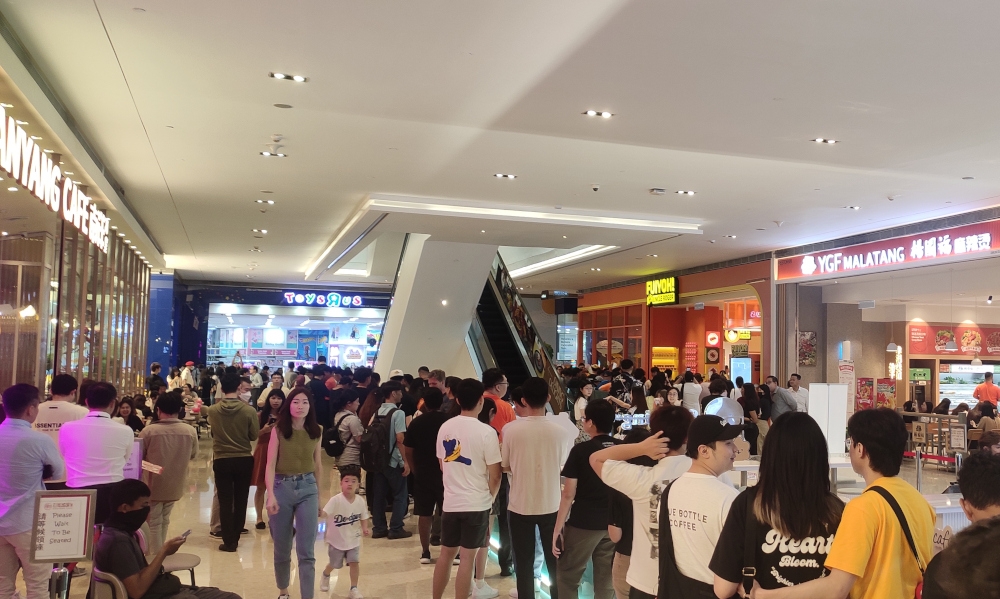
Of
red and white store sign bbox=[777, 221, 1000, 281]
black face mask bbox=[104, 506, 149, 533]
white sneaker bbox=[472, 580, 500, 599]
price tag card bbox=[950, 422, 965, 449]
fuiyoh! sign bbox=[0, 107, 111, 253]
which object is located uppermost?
red and white store sign bbox=[777, 221, 1000, 281]

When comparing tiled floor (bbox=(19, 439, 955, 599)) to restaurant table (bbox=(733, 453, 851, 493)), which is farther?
restaurant table (bbox=(733, 453, 851, 493))

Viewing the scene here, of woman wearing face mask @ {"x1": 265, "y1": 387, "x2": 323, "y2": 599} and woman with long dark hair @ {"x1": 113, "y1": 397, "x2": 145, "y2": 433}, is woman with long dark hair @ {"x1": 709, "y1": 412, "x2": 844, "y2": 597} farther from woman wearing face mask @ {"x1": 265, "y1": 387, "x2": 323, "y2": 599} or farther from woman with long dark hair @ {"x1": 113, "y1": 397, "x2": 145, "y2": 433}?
woman with long dark hair @ {"x1": 113, "y1": 397, "x2": 145, "y2": 433}

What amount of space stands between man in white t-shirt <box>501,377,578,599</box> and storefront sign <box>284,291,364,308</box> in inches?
847

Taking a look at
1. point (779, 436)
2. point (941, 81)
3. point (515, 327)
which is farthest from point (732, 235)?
point (779, 436)

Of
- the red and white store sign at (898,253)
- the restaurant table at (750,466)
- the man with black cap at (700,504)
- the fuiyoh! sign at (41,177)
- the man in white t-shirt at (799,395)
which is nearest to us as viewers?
the man with black cap at (700,504)

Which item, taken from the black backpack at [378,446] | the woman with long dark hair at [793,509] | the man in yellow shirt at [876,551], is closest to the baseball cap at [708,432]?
the woman with long dark hair at [793,509]

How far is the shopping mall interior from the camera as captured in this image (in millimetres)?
5242

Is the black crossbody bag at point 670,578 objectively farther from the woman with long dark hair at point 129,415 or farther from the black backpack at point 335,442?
the woman with long dark hair at point 129,415

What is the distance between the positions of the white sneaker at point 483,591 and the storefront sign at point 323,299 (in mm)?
20834

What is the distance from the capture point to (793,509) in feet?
7.22

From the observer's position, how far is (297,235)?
14.9 metres

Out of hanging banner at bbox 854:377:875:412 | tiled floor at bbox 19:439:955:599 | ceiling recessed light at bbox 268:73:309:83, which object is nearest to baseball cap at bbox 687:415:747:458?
tiled floor at bbox 19:439:955:599

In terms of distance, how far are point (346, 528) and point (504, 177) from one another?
5.26m

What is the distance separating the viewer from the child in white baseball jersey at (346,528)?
537cm
